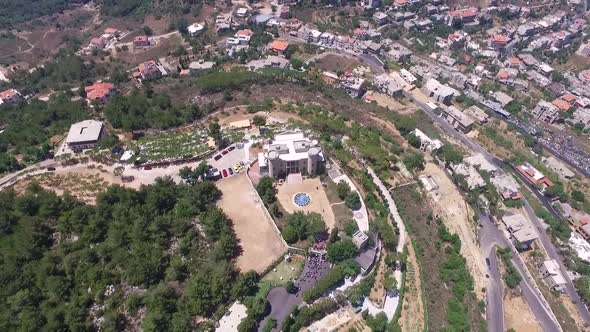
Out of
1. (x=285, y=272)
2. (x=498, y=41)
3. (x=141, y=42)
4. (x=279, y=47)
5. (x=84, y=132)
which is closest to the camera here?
(x=285, y=272)

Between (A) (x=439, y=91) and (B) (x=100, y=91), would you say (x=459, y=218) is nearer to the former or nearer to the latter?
(A) (x=439, y=91)

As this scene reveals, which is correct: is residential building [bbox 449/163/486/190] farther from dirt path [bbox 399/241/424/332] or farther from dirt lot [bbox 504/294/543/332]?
dirt path [bbox 399/241/424/332]

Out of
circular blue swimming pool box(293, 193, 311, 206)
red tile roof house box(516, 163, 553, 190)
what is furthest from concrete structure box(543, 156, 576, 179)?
circular blue swimming pool box(293, 193, 311, 206)

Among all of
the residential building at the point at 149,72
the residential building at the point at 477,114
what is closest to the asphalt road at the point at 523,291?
the residential building at the point at 477,114

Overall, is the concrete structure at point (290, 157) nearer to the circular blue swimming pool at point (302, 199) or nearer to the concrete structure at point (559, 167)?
the circular blue swimming pool at point (302, 199)

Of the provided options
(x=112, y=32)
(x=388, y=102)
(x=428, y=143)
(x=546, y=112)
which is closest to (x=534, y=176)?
(x=428, y=143)
